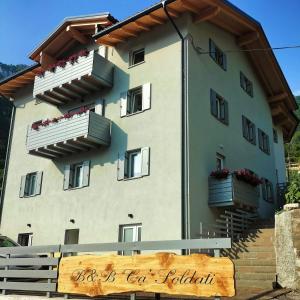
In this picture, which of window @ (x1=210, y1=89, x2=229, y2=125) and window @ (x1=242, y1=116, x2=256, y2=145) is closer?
window @ (x1=210, y1=89, x2=229, y2=125)

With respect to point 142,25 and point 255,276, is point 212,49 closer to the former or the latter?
point 142,25

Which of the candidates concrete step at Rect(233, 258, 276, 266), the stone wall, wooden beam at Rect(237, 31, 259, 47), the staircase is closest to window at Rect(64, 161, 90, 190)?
the staircase

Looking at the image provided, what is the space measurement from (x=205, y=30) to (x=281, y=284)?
1253 centimetres

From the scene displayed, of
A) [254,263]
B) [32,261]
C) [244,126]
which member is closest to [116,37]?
[244,126]

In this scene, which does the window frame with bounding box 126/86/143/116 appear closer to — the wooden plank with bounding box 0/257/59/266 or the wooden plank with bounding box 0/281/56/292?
the wooden plank with bounding box 0/257/59/266

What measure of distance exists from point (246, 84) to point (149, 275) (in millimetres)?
16916

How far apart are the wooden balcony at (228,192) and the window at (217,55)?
612 centimetres

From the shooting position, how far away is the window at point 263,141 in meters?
23.1

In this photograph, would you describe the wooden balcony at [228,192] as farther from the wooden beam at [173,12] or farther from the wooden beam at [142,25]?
the wooden beam at [142,25]

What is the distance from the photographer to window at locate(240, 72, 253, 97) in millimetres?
21748

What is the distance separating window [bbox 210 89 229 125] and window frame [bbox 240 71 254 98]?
→ 299 centimetres

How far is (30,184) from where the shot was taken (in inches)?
832

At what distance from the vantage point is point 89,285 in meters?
8.26

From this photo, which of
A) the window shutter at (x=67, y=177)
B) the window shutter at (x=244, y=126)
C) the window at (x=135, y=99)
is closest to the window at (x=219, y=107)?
the window shutter at (x=244, y=126)
